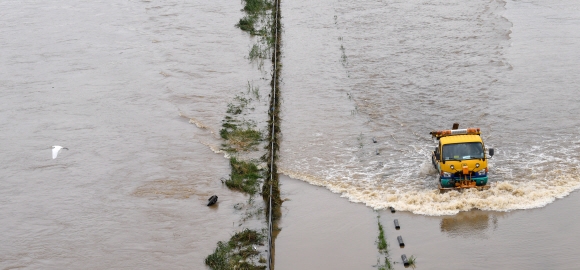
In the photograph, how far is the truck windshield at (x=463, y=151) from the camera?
1734 cm

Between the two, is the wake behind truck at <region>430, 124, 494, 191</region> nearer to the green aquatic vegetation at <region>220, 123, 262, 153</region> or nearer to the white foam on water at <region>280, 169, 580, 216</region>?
the white foam on water at <region>280, 169, 580, 216</region>

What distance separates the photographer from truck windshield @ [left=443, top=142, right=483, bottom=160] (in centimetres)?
1734

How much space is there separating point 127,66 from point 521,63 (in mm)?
15841

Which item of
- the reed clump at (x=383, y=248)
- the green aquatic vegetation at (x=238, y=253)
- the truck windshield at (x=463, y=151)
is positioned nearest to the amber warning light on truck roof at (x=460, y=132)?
the truck windshield at (x=463, y=151)

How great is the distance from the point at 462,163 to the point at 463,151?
48cm

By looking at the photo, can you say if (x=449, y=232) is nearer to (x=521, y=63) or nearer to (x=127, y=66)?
(x=521, y=63)

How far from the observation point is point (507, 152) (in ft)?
67.2

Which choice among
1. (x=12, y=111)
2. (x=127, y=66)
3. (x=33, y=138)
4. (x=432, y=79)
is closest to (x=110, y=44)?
(x=127, y=66)

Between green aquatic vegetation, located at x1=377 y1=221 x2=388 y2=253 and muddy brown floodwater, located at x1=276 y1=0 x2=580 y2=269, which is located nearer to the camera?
green aquatic vegetation, located at x1=377 y1=221 x2=388 y2=253

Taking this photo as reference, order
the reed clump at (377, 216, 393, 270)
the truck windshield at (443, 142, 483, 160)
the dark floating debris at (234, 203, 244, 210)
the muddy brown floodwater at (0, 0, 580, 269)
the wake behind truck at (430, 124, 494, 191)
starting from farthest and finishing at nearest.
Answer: the dark floating debris at (234, 203, 244, 210)
the truck windshield at (443, 142, 483, 160)
the wake behind truck at (430, 124, 494, 191)
the muddy brown floodwater at (0, 0, 580, 269)
the reed clump at (377, 216, 393, 270)

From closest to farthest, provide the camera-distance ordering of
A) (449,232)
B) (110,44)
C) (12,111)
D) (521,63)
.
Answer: (449,232), (12,111), (521,63), (110,44)

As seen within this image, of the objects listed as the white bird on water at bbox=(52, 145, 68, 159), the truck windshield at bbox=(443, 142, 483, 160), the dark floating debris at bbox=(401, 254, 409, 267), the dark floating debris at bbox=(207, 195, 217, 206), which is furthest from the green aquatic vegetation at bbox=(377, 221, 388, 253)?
the white bird on water at bbox=(52, 145, 68, 159)

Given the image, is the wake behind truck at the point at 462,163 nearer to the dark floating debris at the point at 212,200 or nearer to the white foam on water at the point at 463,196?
the white foam on water at the point at 463,196

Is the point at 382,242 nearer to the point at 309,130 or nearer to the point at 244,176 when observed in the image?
the point at 244,176
